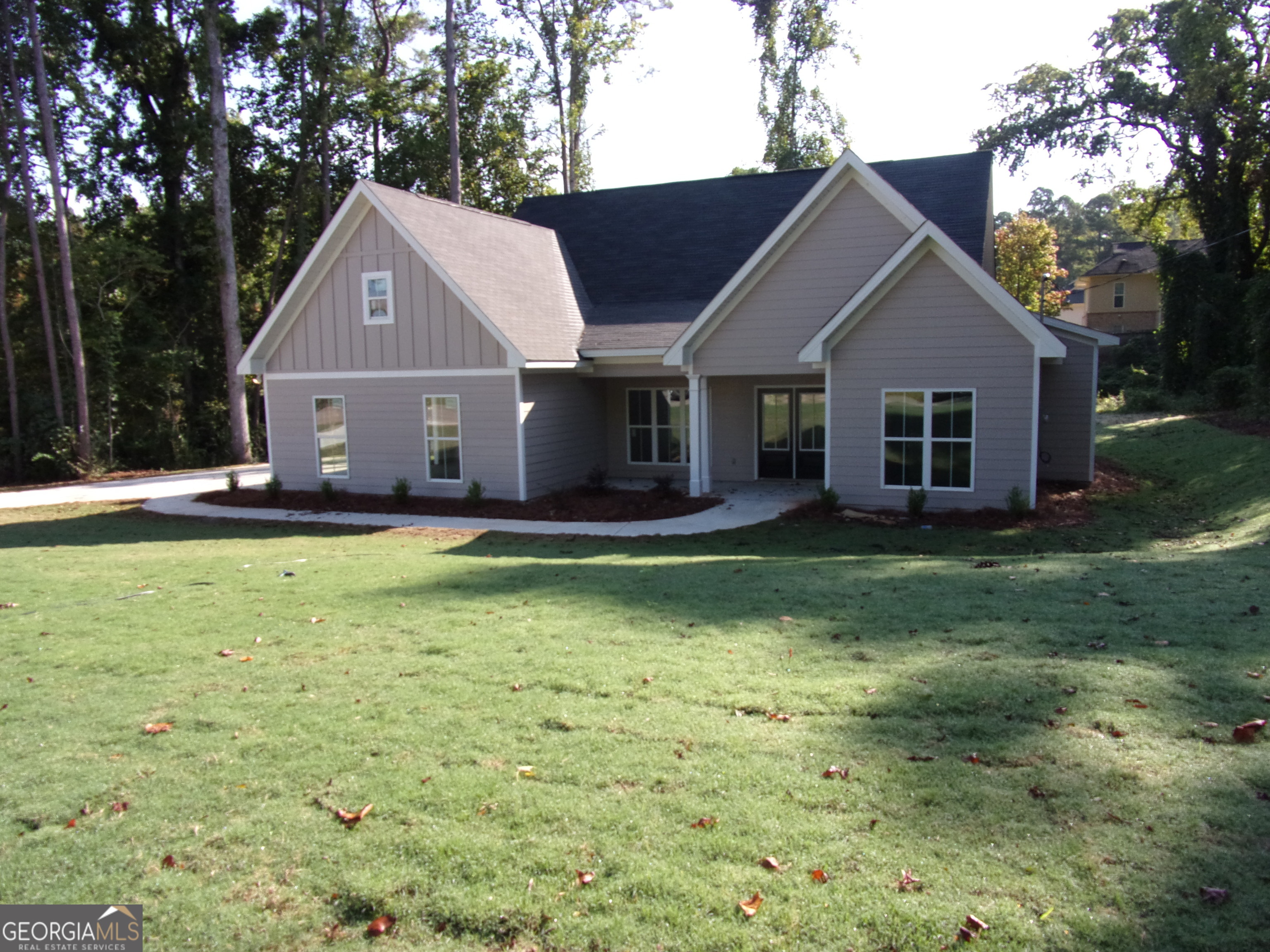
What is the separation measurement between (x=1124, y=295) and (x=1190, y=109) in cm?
1985

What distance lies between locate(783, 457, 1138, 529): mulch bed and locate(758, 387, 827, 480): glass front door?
308 centimetres

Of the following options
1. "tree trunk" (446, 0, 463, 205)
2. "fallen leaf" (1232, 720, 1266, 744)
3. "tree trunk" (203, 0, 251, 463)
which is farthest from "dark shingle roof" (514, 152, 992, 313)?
"fallen leaf" (1232, 720, 1266, 744)

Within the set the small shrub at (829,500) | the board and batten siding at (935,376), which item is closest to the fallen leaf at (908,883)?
the small shrub at (829,500)

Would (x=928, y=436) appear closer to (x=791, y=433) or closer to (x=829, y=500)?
(x=829, y=500)

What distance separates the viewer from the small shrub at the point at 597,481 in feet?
56.6

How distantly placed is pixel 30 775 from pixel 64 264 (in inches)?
970

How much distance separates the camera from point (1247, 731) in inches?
182

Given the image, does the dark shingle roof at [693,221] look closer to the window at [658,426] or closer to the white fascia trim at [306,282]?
the window at [658,426]

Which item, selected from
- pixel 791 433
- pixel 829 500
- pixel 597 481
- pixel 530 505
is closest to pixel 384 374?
pixel 530 505

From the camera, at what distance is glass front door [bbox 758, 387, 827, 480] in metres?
18.3

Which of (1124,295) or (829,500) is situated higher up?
(1124,295)

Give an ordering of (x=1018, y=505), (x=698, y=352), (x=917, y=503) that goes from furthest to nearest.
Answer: (x=698, y=352), (x=917, y=503), (x=1018, y=505)

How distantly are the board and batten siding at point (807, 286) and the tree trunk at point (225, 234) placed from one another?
17.6m

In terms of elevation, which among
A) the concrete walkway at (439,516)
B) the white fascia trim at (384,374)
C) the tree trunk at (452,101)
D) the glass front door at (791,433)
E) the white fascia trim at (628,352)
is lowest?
the concrete walkway at (439,516)
